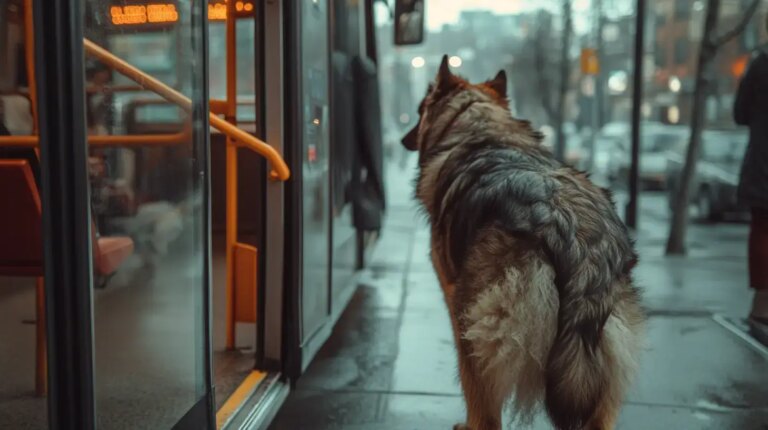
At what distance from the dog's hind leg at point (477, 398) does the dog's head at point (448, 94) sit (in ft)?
4.69

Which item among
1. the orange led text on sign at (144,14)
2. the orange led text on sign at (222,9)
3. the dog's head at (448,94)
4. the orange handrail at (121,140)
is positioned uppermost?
the orange led text on sign at (222,9)

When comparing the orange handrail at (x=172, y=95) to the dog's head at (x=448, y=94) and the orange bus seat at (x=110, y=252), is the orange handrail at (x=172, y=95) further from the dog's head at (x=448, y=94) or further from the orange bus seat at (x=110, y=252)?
the dog's head at (x=448, y=94)

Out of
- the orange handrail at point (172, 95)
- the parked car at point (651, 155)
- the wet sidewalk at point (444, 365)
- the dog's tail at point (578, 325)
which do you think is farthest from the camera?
the parked car at point (651, 155)

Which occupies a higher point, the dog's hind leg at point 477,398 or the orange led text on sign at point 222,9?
the orange led text on sign at point 222,9

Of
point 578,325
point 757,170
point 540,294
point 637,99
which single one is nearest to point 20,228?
point 540,294

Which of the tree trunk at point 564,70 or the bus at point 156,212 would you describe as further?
the tree trunk at point 564,70

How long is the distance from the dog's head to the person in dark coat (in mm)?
2409

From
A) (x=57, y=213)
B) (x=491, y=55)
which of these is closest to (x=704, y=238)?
(x=57, y=213)

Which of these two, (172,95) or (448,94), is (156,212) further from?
(448,94)

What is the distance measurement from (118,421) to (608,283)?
1869 mm

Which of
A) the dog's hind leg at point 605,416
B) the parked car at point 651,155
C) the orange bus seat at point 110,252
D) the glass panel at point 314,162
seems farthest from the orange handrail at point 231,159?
the parked car at point 651,155

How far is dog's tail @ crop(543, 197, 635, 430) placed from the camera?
2986 millimetres

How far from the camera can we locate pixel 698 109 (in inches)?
412

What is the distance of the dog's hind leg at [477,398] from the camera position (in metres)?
3.29
